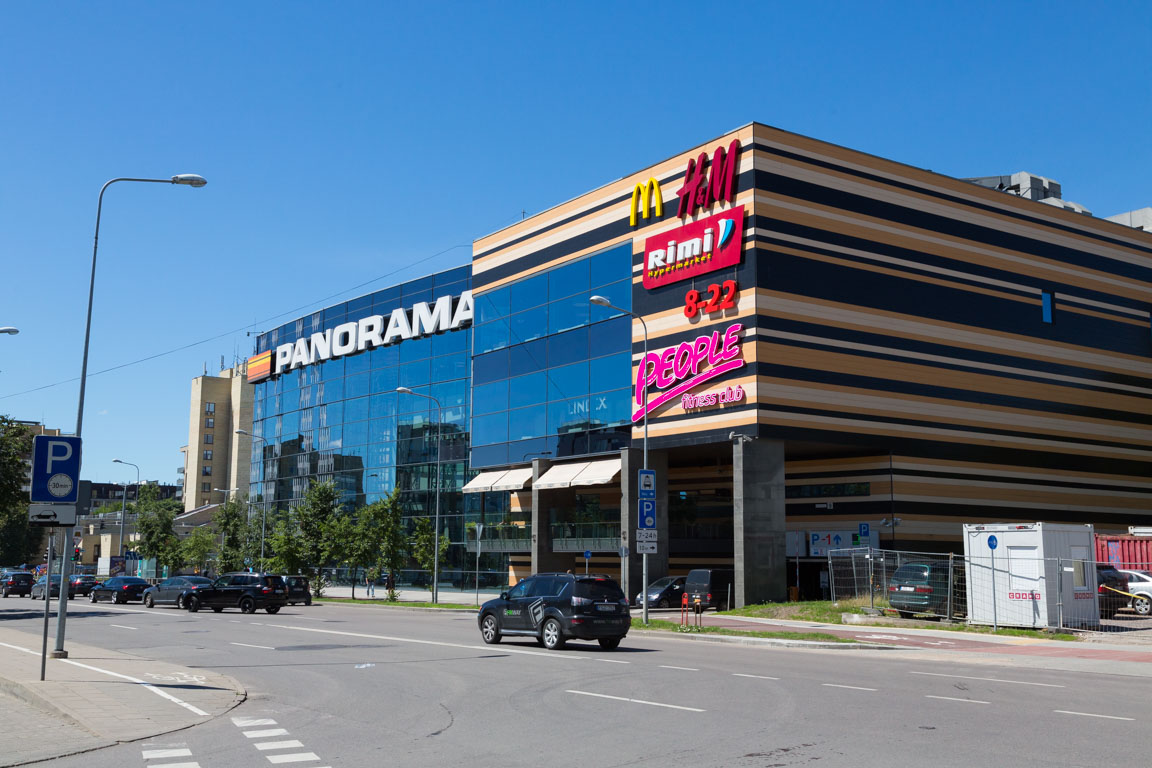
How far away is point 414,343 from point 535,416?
1982 centimetres

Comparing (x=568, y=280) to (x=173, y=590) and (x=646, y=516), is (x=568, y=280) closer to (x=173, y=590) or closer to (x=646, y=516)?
(x=646, y=516)

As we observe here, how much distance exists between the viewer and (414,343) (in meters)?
71.1

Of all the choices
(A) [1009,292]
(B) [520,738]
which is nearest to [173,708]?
(B) [520,738]

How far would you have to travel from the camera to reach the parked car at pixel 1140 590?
36.1 m

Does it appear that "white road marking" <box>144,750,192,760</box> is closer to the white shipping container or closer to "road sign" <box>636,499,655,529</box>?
the white shipping container

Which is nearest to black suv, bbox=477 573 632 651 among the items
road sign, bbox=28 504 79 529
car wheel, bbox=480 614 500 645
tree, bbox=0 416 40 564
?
car wheel, bbox=480 614 500 645

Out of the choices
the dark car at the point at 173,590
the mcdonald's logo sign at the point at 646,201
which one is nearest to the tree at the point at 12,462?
the dark car at the point at 173,590

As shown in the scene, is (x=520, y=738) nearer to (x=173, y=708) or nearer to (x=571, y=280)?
(x=173, y=708)

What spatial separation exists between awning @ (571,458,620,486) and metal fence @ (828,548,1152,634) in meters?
14.8

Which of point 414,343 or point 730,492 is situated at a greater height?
point 414,343

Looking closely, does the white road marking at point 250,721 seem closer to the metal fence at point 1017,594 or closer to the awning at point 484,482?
the metal fence at point 1017,594

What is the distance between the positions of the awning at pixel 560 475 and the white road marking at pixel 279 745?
128 ft

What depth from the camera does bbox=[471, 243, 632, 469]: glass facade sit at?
48.5 m

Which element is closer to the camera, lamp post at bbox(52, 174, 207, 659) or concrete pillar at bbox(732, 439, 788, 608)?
lamp post at bbox(52, 174, 207, 659)
